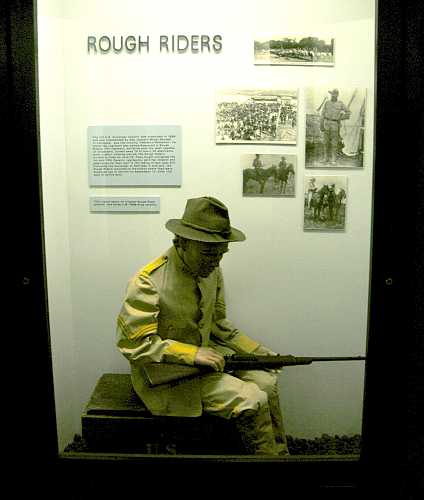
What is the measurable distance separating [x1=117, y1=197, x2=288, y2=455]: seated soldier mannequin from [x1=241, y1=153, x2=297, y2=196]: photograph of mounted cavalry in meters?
0.20

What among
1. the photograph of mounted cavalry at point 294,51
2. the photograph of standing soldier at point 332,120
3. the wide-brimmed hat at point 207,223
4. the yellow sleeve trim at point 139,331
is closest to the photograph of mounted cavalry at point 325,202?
the photograph of standing soldier at point 332,120

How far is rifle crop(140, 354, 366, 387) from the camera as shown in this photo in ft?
6.43

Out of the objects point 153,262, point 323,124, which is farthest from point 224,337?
point 323,124

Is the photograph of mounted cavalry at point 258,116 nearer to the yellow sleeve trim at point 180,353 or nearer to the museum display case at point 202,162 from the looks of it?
the museum display case at point 202,162

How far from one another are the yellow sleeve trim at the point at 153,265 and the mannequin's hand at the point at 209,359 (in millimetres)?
352

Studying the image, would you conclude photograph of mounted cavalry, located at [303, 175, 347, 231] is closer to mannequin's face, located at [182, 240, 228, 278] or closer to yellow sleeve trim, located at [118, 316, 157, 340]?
mannequin's face, located at [182, 240, 228, 278]

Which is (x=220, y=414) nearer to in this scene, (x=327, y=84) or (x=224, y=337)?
(x=224, y=337)

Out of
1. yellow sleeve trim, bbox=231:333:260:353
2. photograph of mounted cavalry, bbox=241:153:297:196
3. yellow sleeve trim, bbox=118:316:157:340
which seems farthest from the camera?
yellow sleeve trim, bbox=231:333:260:353

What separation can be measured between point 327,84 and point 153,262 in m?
0.95

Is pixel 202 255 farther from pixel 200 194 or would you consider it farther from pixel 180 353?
pixel 180 353

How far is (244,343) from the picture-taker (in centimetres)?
215

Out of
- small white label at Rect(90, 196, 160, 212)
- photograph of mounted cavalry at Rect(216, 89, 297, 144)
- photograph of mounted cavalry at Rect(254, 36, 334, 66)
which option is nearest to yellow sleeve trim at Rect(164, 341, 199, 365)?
small white label at Rect(90, 196, 160, 212)

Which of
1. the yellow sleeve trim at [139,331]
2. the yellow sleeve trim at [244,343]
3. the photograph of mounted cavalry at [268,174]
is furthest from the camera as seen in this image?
the yellow sleeve trim at [244,343]

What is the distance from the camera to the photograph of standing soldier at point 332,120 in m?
1.96
